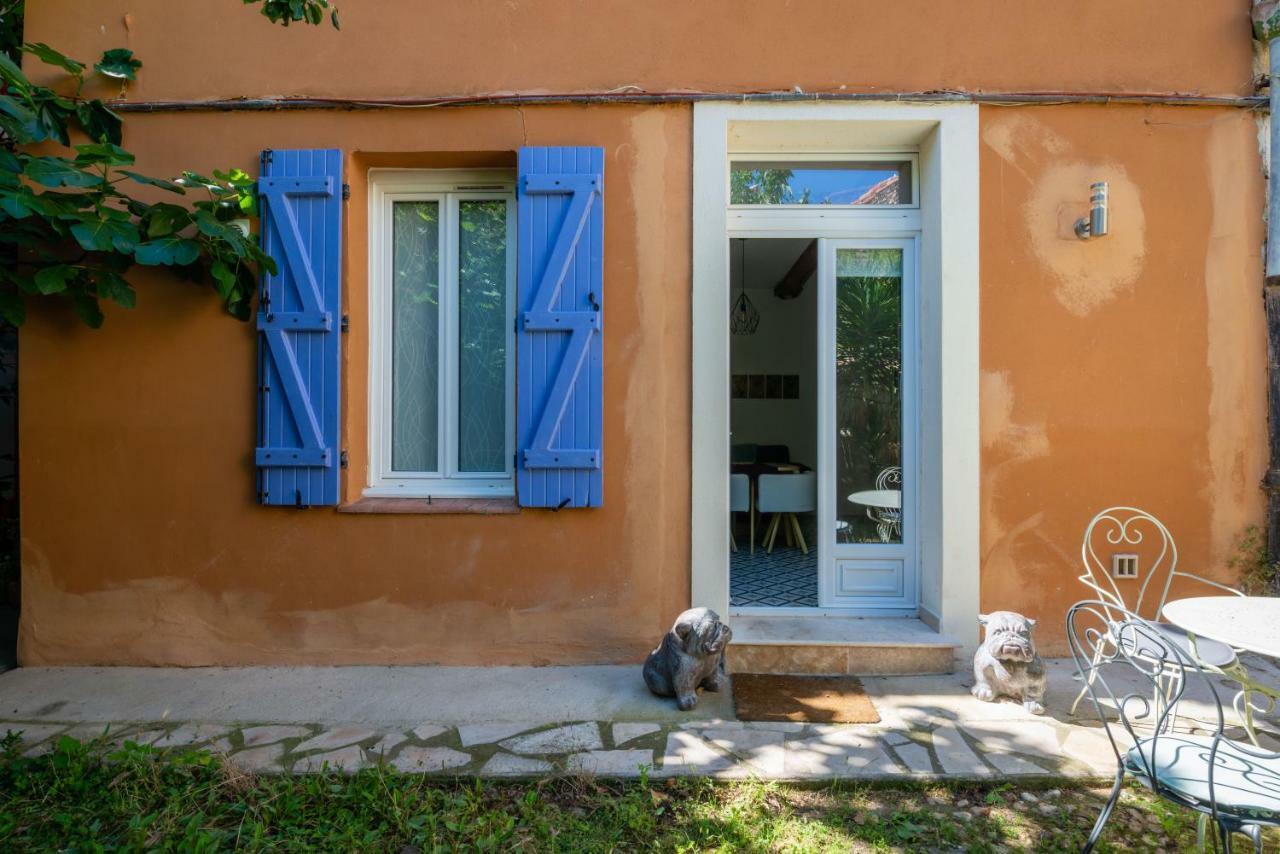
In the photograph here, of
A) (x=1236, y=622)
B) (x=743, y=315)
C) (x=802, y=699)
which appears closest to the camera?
(x=1236, y=622)

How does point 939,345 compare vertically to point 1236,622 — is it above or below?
above

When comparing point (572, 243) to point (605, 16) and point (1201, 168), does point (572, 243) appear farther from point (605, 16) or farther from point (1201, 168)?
point (1201, 168)

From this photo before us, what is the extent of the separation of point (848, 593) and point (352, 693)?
102 inches

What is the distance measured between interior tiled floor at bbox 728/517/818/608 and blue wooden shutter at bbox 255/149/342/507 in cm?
236

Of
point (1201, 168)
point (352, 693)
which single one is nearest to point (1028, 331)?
point (1201, 168)

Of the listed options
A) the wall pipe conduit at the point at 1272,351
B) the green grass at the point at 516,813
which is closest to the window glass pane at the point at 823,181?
the wall pipe conduit at the point at 1272,351

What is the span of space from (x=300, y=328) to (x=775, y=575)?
3336 millimetres

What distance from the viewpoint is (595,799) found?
241cm

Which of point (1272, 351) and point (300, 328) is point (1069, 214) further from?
point (300, 328)

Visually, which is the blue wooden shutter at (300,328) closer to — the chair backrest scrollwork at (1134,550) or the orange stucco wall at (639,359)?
the orange stucco wall at (639,359)

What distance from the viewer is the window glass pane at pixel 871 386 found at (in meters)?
3.95

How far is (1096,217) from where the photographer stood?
3498 millimetres

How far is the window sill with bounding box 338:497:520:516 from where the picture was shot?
3.61 meters

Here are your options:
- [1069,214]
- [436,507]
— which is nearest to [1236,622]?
[1069,214]
